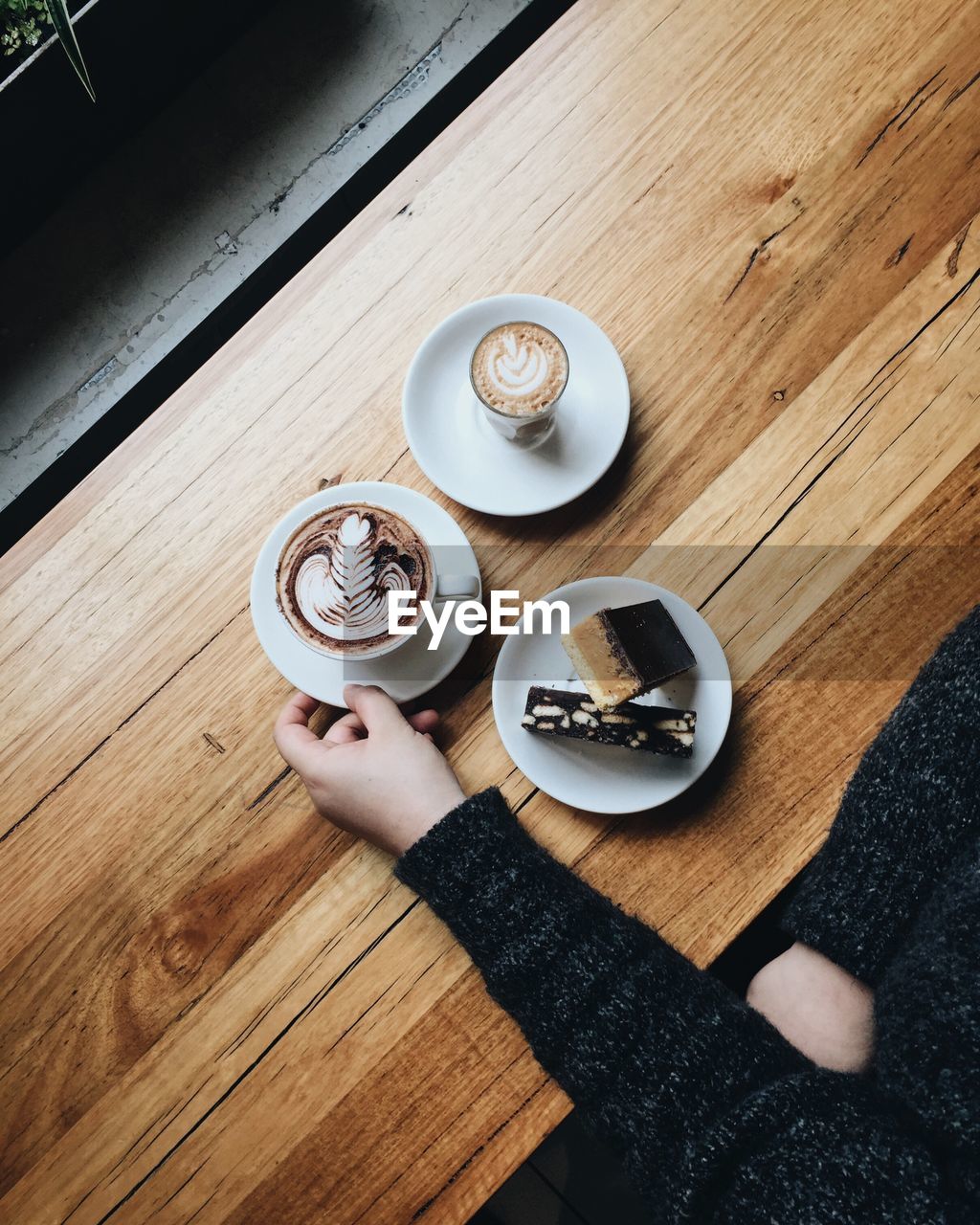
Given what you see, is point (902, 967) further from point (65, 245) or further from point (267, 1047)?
point (65, 245)

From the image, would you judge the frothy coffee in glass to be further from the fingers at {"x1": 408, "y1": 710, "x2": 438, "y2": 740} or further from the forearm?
the forearm

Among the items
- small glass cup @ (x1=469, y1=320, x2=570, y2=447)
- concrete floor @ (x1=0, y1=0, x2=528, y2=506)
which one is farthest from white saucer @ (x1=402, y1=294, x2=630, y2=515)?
concrete floor @ (x1=0, y1=0, x2=528, y2=506)

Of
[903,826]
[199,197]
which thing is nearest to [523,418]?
[903,826]

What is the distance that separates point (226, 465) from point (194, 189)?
94 cm

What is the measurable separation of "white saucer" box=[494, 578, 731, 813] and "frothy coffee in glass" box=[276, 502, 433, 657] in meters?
0.16

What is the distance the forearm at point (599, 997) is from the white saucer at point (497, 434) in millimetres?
412

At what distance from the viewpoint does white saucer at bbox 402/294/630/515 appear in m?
1.11

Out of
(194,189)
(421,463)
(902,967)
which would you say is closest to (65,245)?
(194,189)

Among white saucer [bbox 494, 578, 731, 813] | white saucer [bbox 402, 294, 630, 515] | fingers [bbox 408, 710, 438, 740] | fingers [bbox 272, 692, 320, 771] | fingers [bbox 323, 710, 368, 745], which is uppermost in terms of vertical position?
white saucer [bbox 402, 294, 630, 515]

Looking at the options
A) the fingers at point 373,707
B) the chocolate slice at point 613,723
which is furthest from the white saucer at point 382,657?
the chocolate slice at point 613,723

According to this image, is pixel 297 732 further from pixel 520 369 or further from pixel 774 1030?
pixel 774 1030

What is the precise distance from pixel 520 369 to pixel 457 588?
29 cm

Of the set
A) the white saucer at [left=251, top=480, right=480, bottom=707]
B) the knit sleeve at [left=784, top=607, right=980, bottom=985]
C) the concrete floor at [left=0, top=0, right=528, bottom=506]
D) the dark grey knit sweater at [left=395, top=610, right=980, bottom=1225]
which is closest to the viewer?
the dark grey knit sweater at [left=395, top=610, right=980, bottom=1225]

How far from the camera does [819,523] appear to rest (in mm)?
1138
